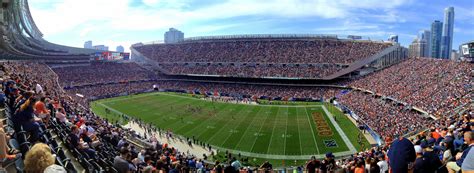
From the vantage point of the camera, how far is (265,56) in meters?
85.8

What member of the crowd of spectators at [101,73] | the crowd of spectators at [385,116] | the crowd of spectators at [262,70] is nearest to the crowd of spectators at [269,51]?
the crowd of spectators at [262,70]

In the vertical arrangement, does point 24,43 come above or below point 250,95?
above

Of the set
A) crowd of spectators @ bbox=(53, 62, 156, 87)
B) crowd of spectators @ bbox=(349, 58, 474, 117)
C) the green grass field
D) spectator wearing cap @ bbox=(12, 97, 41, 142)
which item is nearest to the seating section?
crowd of spectators @ bbox=(53, 62, 156, 87)

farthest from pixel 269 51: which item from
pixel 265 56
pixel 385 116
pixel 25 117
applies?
pixel 25 117

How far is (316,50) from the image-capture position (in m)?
83.0

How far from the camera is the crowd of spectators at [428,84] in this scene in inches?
1368

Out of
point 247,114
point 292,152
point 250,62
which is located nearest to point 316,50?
point 250,62

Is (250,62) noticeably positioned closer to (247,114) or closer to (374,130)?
(247,114)

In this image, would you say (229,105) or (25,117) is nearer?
(25,117)

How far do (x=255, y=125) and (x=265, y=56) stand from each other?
45.9 m

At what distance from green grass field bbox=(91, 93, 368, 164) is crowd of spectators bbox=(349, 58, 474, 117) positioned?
8.17 metres

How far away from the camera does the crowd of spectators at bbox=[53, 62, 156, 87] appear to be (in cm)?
7310

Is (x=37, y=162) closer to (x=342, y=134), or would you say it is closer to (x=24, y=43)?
(x=342, y=134)

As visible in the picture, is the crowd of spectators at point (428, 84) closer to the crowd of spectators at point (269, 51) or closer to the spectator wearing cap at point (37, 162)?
the crowd of spectators at point (269, 51)
